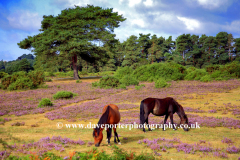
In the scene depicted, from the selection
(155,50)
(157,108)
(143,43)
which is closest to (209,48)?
(155,50)

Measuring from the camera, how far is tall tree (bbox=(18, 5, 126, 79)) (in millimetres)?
39281

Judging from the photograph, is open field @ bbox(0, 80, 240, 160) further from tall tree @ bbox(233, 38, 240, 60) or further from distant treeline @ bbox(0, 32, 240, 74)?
tall tree @ bbox(233, 38, 240, 60)

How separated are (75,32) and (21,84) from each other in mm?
19670

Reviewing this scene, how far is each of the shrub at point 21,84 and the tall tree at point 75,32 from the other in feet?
45.8

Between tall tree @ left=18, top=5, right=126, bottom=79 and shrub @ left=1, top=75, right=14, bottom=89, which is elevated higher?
tall tree @ left=18, top=5, right=126, bottom=79

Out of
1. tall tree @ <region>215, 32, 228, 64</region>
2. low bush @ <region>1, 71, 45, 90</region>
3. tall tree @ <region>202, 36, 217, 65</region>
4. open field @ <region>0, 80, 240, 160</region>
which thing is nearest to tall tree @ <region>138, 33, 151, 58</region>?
tall tree @ <region>202, 36, 217, 65</region>

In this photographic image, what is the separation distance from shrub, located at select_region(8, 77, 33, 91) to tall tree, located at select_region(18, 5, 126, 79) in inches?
549

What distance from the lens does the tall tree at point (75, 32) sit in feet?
129

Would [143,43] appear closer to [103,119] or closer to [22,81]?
[22,81]

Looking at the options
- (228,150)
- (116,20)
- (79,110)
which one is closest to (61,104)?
(79,110)

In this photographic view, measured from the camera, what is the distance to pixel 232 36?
67375mm

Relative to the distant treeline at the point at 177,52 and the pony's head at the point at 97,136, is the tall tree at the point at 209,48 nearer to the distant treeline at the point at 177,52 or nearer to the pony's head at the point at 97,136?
the distant treeline at the point at 177,52

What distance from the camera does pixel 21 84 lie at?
24953mm

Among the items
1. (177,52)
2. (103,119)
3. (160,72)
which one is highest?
(177,52)
